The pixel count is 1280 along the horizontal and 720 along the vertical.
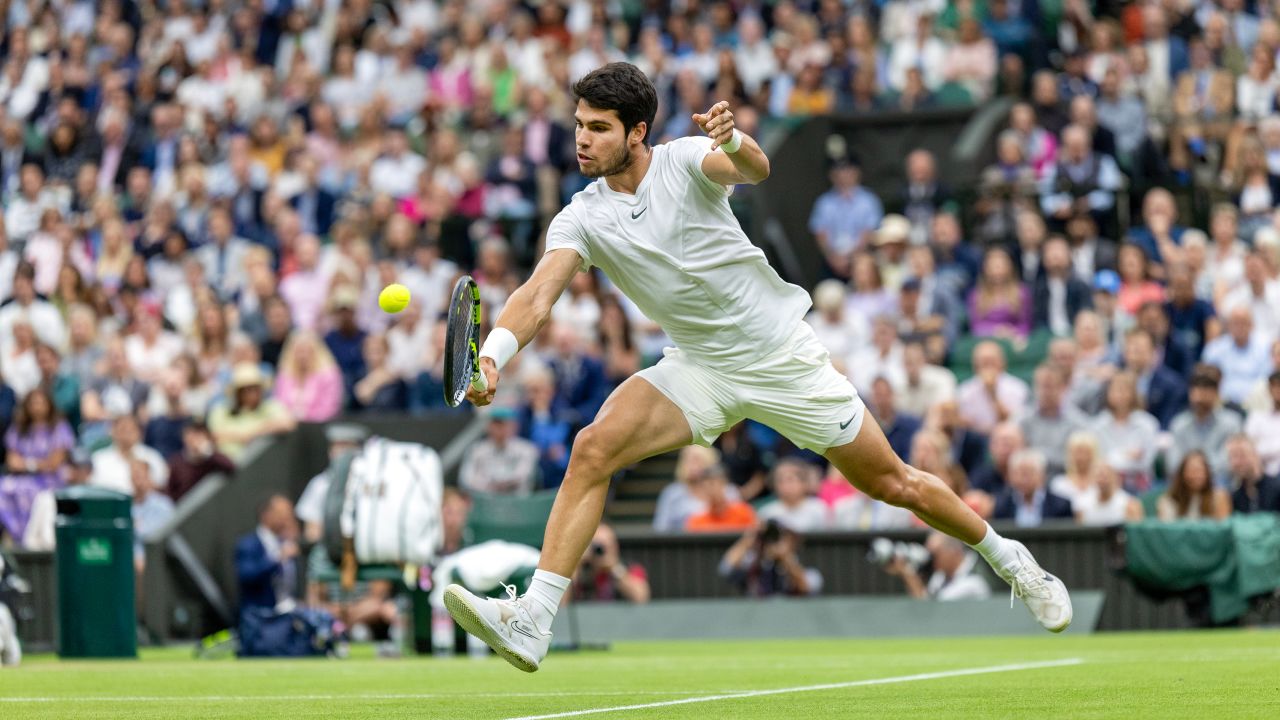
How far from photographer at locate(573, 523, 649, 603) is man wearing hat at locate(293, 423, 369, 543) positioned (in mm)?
2008

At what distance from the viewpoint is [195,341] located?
19.4 m

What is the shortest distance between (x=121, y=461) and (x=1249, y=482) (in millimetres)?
8925

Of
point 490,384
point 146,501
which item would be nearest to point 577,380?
point 146,501

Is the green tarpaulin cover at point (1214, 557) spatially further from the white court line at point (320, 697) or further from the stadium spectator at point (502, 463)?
the white court line at point (320, 697)

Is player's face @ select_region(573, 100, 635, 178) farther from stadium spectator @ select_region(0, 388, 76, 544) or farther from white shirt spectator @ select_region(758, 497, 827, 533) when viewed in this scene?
stadium spectator @ select_region(0, 388, 76, 544)

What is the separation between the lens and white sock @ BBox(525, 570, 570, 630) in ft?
24.5

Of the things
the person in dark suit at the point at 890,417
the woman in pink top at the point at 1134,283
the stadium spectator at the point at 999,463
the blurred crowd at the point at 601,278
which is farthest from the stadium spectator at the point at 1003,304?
the stadium spectator at the point at 999,463

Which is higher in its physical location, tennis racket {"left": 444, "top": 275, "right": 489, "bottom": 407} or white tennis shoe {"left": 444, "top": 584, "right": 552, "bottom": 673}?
tennis racket {"left": 444, "top": 275, "right": 489, "bottom": 407}

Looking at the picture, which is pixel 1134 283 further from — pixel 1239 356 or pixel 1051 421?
pixel 1051 421

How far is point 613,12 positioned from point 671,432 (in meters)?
15.3

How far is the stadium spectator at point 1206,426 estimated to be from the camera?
14.9 metres

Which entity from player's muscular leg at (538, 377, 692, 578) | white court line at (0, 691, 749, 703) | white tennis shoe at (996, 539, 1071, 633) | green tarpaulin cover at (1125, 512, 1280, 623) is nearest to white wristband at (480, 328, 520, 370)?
player's muscular leg at (538, 377, 692, 578)

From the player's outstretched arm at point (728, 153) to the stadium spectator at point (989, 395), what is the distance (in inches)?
344

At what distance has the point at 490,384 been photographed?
6938mm
